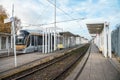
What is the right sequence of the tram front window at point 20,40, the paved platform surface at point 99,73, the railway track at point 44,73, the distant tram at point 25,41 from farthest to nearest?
the tram front window at point 20,40, the distant tram at point 25,41, the railway track at point 44,73, the paved platform surface at point 99,73

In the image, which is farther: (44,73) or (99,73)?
(44,73)

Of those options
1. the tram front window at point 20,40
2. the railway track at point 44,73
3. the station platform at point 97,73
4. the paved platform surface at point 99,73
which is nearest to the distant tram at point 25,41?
the tram front window at point 20,40

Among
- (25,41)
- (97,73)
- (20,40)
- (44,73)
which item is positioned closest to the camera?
(97,73)

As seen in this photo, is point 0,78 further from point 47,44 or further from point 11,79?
point 47,44

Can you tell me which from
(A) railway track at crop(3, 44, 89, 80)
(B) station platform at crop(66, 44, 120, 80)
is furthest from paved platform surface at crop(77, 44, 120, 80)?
(A) railway track at crop(3, 44, 89, 80)

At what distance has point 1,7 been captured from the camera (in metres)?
50.1

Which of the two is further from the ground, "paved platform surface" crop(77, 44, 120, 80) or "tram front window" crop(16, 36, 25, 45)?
"tram front window" crop(16, 36, 25, 45)

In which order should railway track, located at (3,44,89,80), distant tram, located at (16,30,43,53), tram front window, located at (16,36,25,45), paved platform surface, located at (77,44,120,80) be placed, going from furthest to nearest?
tram front window, located at (16,36,25,45) → distant tram, located at (16,30,43,53) → railway track, located at (3,44,89,80) → paved platform surface, located at (77,44,120,80)

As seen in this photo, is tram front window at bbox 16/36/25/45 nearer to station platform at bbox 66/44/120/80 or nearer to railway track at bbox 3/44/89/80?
railway track at bbox 3/44/89/80

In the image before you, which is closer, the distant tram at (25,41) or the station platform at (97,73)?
A: the station platform at (97,73)

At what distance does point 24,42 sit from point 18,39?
1.23 metres

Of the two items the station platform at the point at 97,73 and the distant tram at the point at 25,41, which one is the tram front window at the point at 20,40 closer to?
the distant tram at the point at 25,41

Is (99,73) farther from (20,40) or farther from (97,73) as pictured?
(20,40)

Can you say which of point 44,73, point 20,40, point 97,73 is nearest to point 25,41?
point 20,40
